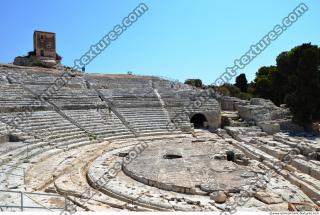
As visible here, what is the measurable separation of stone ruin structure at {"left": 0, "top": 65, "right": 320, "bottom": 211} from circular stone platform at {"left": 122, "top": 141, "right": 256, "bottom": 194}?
35mm

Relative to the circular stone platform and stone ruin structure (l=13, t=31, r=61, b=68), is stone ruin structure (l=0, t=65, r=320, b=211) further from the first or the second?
stone ruin structure (l=13, t=31, r=61, b=68)

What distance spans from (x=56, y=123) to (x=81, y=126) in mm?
1602

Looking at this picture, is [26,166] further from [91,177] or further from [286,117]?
[286,117]

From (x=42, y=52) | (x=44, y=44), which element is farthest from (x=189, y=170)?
(x=44, y=44)

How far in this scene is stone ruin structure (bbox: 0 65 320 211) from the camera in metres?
8.94

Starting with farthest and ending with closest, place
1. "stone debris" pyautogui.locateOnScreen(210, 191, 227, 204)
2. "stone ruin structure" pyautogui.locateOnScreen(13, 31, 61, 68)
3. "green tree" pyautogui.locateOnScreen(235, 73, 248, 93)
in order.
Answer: "green tree" pyautogui.locateOnScreen(235, 73, 248, 93), "stone ruin structure" pyautogui.locateOnScreen(13, 31, 61, 68), "stone debris" pyautogui.locateOnScreen(210, 191, 227, 204)

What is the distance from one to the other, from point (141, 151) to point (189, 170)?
14.1 feet

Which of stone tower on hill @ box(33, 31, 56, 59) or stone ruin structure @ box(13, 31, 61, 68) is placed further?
stone tower on hill @ box(33, 31, 56, 59)

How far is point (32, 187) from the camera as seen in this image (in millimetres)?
9516

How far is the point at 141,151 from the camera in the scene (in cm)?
1548

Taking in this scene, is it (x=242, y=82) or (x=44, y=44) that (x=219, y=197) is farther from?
(x=44, y=44)

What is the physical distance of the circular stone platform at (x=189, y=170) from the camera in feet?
32.1

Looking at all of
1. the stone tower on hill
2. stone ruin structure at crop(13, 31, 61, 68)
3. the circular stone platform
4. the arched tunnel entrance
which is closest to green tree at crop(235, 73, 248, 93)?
the arched tunnel entrance

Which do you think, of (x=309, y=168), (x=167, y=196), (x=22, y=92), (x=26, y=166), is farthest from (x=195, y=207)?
(x=22, y=92)
